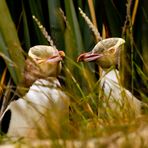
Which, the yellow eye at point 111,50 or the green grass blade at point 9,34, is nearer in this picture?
the yellow eye at point 111,50

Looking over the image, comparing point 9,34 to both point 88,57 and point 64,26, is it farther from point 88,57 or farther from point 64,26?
point 88,57

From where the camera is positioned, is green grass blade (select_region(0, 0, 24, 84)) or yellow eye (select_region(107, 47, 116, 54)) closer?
yellow eye (select_region(107, 47, 116, 54))

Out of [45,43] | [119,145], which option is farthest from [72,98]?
[45,43]

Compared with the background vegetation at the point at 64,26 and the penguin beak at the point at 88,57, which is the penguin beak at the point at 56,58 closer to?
the penguin beak at the point at 88,57

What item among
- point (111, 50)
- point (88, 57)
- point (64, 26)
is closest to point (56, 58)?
point (88, 57)

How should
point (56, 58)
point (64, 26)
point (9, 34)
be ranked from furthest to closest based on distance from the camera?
point (64, 26), point (9, 34), point (56, 58)

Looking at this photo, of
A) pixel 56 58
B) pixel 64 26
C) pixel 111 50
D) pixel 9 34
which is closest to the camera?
pixel 56 58

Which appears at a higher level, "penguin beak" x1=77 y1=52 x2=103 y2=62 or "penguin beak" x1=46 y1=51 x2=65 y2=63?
"penguin beak" x1=46 y1=51 x2=65 y2=63

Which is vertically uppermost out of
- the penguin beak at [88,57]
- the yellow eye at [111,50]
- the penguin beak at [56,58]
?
the penguin beak at [56,58]

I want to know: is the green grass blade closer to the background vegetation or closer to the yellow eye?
the background vegetation

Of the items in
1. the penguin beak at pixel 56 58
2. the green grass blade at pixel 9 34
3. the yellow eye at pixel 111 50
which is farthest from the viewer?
the green grass blade at pixel 9 34

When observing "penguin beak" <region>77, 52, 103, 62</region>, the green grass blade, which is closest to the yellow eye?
"penguin beak" <region>77, 52, 103, 62</region>

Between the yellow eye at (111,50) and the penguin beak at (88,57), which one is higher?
the yellow eye at (111,50)

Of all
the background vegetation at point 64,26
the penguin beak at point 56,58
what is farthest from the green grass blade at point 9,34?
the penguin beak at point 56,58
